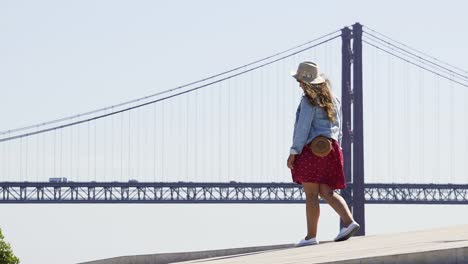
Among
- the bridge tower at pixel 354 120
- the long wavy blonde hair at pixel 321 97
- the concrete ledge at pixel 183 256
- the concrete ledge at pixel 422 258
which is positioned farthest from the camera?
the bridge tower at pixel 354 120

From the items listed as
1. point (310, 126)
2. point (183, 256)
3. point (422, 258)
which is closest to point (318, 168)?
point (310, 126)

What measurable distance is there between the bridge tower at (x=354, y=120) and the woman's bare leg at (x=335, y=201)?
5379 centimetres

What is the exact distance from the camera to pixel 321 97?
9.36 metres

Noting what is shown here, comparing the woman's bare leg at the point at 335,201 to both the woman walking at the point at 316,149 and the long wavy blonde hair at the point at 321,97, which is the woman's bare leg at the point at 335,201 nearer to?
the woman walking at the point at 316,149

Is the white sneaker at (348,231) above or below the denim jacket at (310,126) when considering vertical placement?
below

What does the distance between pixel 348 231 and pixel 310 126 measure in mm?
696

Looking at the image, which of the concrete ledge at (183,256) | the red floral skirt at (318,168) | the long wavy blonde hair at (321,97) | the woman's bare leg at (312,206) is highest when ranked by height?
the long wavy blonde hair at (321,97)

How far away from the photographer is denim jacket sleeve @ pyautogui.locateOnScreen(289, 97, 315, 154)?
9234 millimetres

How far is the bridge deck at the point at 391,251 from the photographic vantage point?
6570mm

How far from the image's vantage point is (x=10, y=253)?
24.6 m

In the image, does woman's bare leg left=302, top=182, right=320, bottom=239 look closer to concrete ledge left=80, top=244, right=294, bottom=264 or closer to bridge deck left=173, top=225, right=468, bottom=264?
bridge deck left=173, top=225, right=468, bottom=264

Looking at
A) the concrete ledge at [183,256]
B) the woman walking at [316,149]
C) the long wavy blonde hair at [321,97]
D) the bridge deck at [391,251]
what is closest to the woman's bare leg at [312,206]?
the woman walking at [316,149]

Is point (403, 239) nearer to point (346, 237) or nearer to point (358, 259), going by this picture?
point (346, 237)

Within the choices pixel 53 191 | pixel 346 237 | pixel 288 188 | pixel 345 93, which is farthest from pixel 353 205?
pixel 346 237
